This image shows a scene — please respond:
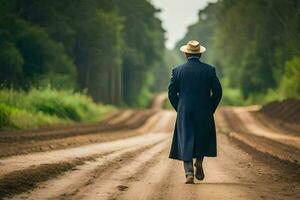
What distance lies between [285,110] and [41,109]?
50.0 ft

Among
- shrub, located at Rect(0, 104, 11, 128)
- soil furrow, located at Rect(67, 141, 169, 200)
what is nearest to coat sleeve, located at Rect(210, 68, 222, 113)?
soil furrow, located at Rect(67, 141, 169, 200)

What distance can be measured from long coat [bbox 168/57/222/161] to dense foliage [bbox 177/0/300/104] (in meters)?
36.2

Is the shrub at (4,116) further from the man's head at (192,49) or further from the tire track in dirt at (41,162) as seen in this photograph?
the man's head at (192,49)

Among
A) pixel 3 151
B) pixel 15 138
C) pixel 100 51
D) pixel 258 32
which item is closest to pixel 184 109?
pixel 3 151

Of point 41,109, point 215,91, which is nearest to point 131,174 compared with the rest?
point 215,91

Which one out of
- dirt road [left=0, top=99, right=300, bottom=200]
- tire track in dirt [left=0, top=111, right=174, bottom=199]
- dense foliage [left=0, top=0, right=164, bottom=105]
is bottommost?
dirt road [left=0, top=99, right=300, bottom=200]

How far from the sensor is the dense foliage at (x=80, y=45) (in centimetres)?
4322

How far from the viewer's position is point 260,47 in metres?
60.5

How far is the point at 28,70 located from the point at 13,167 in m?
32.4

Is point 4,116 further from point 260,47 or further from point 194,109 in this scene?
point 260,47

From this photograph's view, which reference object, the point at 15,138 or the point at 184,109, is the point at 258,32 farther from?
the point at 184,109

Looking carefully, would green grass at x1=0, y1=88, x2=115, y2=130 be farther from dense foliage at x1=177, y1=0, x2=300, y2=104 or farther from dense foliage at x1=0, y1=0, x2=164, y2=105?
dense foliage at x1=177, y1=0, x2=300, y2=104

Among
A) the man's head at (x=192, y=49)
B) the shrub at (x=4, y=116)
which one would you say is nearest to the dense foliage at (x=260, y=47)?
the shrub at (x=4, y=116)

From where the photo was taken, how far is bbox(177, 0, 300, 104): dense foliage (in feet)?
164
